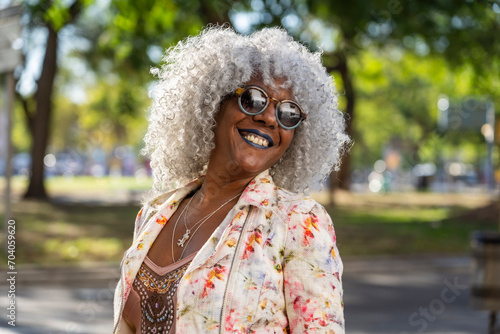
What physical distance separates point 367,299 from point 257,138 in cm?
724

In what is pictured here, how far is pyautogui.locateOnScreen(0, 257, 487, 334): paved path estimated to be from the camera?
290 inches

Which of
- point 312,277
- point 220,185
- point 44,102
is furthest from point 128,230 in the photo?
point 312,277

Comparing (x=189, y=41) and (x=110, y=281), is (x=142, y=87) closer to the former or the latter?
(x=110, y=281)

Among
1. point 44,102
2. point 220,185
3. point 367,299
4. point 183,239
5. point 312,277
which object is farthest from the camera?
point 44,102

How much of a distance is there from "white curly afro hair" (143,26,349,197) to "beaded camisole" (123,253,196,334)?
1.56 feet

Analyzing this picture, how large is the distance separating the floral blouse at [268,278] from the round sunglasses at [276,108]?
1.02 ft

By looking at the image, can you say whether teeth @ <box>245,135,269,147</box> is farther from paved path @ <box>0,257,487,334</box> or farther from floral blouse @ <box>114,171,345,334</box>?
paved path @ <box>0,257,487,334</box>

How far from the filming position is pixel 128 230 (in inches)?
563

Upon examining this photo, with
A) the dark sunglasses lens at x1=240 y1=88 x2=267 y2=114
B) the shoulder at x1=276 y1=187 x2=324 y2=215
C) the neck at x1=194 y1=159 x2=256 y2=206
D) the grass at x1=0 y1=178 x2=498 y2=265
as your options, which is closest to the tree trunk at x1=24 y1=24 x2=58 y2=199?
the grass at x1=0 y1=178 x2=498 y2=265

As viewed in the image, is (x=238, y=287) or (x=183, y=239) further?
(x=183, y=239)

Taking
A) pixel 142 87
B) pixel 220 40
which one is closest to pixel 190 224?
pixel 220 40

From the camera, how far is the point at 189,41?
2.48 m

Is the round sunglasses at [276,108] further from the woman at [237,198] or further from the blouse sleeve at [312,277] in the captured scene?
the blouse sleeve at [312,277]

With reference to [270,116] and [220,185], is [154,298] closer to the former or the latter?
[220,185]
